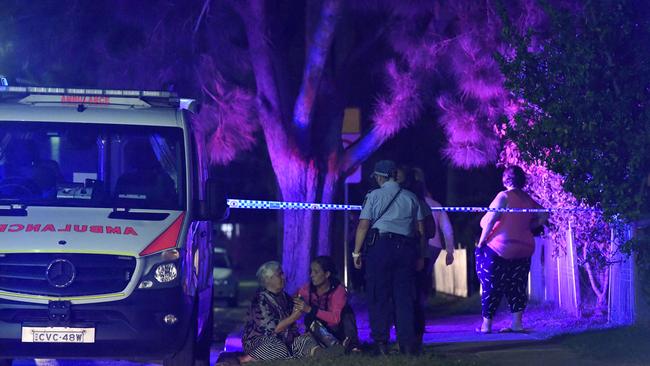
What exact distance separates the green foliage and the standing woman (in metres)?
2.37

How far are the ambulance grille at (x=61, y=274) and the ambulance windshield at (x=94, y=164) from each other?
0.68 metres

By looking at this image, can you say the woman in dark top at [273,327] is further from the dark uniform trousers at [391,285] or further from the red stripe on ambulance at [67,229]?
the red stripe on ambulance at [67,229]

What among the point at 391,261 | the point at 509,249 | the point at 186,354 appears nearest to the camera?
the point at 186,354

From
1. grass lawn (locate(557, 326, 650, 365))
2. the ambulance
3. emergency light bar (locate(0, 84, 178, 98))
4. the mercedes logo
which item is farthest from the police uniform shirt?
the mercedes logo

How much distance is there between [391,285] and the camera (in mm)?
9797

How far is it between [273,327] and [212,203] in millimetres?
1359

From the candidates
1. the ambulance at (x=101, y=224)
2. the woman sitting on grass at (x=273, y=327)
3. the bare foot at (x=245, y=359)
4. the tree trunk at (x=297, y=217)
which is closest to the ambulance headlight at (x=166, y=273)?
the ambulance at (x=101, y=224)

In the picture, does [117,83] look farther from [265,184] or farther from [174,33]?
[265,184]

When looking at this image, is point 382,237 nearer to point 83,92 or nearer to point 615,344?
point 615,344

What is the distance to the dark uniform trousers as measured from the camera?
971 cm

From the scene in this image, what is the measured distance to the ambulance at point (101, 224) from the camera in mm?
8555

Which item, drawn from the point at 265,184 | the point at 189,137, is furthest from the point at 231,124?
the point at 265,184

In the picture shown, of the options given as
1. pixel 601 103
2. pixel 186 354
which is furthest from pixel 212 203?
pixel 601 103

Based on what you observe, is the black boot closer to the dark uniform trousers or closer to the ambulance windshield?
the dark uniform trousers
